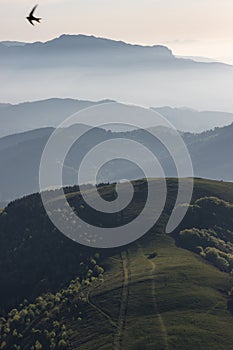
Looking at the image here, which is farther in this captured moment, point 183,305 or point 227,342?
point 183,305

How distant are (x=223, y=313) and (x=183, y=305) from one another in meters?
16.0

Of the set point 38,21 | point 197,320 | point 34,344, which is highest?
point 38,21

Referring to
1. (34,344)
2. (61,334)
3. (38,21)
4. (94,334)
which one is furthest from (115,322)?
(38,21)

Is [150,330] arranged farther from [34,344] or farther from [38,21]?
[38,21]

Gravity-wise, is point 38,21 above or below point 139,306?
above

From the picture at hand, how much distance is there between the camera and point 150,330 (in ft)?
586

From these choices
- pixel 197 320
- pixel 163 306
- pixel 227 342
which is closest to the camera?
pixel 227 342

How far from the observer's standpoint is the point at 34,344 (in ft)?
652

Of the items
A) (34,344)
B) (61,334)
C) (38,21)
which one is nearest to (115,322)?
(61,334)

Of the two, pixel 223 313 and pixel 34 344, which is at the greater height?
pixel 223 313

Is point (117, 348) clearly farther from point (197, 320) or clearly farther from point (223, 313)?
point (223, 313)

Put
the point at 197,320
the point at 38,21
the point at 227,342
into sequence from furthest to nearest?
the point at 197,320
the point at 227,342
the point at 38,21

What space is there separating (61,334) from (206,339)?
59017 millimetres

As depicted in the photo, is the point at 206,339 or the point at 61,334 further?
the point at 61,334
